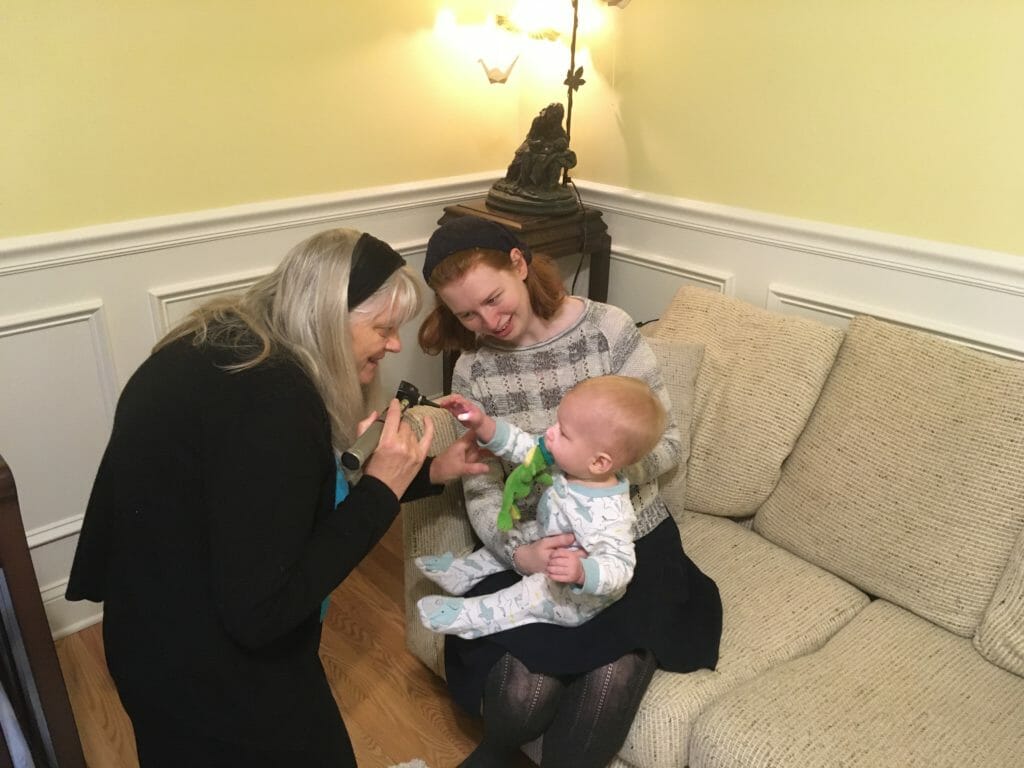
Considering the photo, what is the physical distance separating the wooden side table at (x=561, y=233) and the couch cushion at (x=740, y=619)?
2.89ft

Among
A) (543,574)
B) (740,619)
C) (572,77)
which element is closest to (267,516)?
(543,574)

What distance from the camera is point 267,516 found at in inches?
42.0

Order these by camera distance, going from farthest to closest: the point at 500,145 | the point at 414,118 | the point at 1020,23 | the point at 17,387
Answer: the point at 500,145
the point at 414,118
the point at 17,387
the point at 1020,23

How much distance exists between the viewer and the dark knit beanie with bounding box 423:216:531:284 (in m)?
1.50

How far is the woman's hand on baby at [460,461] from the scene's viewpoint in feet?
5.13

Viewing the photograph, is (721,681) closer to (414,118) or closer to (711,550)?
(711,550)

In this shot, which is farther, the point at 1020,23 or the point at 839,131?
the point at 839,131

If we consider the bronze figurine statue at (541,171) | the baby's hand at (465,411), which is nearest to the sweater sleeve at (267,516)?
the baby's hand at (465,411)

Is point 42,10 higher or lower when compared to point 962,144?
higher

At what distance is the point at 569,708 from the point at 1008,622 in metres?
0.85

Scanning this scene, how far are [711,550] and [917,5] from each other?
127cm

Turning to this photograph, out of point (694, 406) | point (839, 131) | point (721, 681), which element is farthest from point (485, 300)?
point (839, 131)

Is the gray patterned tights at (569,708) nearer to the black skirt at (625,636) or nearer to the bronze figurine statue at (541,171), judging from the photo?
the black skirt at (625,636)

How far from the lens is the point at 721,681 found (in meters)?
1.48
